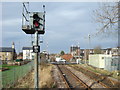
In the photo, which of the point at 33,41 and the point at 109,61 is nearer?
the point at 33,41

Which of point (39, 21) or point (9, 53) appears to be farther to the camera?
point (9, 53)

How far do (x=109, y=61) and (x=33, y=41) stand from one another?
23.5 metres

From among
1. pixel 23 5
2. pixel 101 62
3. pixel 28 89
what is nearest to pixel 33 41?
pixel 23 5

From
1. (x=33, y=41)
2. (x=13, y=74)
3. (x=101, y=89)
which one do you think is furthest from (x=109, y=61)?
(x=33, y=41)

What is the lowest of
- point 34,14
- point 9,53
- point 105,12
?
point 9,53

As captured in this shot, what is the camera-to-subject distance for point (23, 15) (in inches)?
316

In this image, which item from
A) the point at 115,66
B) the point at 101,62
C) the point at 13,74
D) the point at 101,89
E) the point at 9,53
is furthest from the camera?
the point at 9,53

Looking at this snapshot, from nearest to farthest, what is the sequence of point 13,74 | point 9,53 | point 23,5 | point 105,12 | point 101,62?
point 23,5 → point 13,74 → point 105,12 → point 101,62 → point 9,53

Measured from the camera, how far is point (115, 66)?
92.2 feet

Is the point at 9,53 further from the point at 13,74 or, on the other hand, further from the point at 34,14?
the point at 34,14

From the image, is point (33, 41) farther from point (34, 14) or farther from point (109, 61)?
point (109, 61)

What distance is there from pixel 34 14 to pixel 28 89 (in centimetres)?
529

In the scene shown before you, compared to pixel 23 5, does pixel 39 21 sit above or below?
below

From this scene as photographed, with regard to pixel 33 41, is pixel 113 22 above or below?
above
